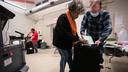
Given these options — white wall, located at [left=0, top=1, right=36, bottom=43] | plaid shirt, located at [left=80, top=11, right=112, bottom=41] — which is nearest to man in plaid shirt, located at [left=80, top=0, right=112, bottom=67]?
plaid shirt, located at [left=80, top=11, right=112, bottom=41]

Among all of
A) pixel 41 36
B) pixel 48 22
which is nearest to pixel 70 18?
pixel 48 22

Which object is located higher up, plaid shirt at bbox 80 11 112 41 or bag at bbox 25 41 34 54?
plaid shirt at bbox 80 11 112 41

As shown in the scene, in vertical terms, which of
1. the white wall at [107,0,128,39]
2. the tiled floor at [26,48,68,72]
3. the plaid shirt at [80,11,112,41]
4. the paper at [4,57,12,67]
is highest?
the white wall at [107,0,128,39]

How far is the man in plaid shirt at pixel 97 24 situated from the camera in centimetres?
230

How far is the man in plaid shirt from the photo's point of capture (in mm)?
2299

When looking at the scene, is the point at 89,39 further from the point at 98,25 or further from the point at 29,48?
the point at 29,48

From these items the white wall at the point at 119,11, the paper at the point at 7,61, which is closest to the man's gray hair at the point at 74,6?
the paper at the point at 7,61

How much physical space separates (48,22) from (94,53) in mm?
8356

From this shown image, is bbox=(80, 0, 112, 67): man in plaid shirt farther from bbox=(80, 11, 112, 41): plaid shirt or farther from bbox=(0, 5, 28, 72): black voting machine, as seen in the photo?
bbox=(0, 5, 28, 72): black voting machine

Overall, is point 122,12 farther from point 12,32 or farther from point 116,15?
point 12,32

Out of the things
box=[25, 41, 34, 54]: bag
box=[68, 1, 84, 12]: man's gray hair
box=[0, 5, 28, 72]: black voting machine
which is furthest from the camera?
box=[25, 41, 34, 54]: bag

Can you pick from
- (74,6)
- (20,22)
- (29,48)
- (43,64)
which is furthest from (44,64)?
(20,22)

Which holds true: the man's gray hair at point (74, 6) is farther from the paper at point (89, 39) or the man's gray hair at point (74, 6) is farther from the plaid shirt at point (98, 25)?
the paper at point (89, 39)

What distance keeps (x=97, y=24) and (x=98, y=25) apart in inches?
0.9
